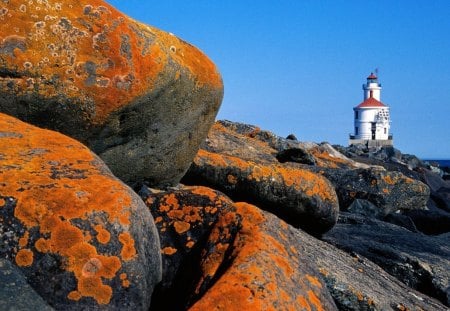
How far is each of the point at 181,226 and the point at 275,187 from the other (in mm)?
2880

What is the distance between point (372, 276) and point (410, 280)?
126cm

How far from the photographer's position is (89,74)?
18.6 ft

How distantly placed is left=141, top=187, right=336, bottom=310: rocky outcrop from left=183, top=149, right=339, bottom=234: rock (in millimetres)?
2470

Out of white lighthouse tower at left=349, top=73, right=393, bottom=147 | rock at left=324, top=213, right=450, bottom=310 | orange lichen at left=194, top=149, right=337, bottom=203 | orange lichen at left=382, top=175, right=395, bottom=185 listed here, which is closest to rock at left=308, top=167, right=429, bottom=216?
orange lichen at left=382, top=175, right=395, bottom=185

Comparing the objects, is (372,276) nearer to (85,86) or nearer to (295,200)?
(295,200)

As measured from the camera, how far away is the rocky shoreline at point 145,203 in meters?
3.79

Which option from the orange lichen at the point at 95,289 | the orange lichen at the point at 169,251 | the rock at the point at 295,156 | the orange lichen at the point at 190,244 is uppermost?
the rock at the point at 295,156

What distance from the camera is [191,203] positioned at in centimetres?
519

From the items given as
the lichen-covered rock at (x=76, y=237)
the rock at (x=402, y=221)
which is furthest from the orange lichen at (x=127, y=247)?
the rock at (x=402, y=221)

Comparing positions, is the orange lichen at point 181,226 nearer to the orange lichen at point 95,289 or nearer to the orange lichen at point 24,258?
the orange lichen at point 95,289

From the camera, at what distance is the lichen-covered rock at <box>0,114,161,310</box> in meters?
3.74

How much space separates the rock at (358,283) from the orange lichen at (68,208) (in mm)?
1429

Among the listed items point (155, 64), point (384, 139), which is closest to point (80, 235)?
point (155, 64)

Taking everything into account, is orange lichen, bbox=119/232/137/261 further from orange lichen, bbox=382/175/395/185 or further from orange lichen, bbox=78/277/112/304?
orange lichen, bbox=382/175/395/185
